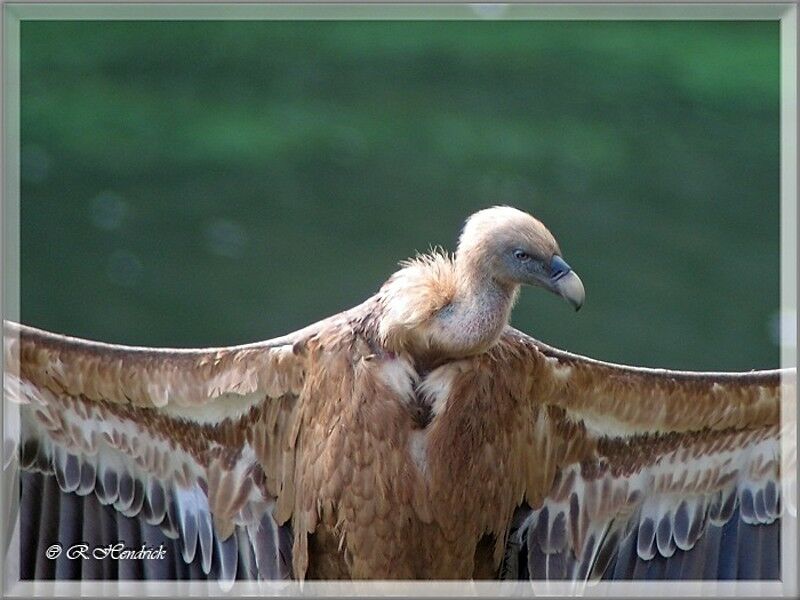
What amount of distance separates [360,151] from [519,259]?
20.1 inches

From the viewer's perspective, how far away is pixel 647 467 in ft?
9.60

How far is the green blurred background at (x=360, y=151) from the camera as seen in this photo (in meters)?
2.81

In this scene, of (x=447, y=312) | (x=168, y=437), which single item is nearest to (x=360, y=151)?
(x=447, y=312)

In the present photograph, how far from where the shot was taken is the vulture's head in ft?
8.60

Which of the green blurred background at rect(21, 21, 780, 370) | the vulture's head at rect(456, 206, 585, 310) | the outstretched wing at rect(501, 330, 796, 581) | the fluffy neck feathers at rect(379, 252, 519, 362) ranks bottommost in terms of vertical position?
the outstretched wing at rect(501, 330, 796, 581)

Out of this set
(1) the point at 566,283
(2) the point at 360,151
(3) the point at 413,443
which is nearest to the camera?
(1) the point at 566,283

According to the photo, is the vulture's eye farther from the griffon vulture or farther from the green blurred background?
the green blurred background

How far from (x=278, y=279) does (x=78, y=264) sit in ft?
1.59

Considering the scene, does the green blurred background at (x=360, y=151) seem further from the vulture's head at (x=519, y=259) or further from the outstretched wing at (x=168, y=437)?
the vulture's head at (x=519, y=259)

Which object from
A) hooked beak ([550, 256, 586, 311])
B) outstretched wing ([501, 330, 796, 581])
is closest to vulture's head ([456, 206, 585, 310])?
hooked beak ([550, 256, 586, 311])

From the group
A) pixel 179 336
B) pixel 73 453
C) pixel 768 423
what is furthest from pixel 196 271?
pixel 768 423

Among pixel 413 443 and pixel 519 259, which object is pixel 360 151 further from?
pixel 413 443

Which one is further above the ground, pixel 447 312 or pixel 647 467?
pixel 447 312

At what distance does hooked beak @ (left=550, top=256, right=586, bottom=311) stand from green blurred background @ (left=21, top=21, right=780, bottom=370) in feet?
0.94
